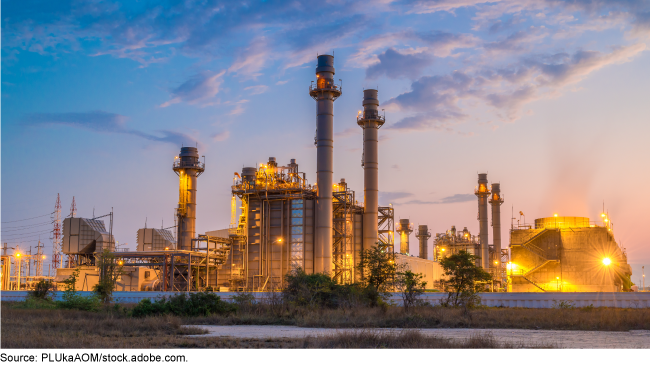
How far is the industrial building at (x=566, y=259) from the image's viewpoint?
2660 inches

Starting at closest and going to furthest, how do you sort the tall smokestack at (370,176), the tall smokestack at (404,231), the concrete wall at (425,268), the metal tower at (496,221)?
the tall smokestack at (370,176) < the concrete wall at (425,268) < the metal tower at (496,221) < the tall smokestack at (404,231)

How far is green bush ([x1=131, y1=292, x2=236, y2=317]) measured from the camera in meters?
31.5

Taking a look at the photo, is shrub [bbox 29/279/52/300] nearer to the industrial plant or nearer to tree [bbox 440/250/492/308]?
the industrial plant

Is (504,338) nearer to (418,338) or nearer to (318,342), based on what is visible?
(418,338)

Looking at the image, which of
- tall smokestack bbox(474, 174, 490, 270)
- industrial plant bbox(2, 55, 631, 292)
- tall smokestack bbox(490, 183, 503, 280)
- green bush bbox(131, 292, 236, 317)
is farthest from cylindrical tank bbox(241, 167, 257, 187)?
tall smokestack bbox(490, 183, 503, 280)

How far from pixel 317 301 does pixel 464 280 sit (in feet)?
32.1

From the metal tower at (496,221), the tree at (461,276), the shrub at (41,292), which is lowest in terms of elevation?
the shrub at (41,292)

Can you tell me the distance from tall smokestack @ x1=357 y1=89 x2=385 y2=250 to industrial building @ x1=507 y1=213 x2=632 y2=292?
1739 cm

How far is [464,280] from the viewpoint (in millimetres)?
37719

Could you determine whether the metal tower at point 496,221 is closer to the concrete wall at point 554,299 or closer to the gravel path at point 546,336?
the concrete wall at point 554,299

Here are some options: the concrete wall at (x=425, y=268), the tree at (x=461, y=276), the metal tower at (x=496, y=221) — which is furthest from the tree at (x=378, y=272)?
the metal tower at (x=496, y=221)

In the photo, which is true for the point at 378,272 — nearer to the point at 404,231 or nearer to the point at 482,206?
the point at 482,206

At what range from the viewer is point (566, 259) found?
68688 mm

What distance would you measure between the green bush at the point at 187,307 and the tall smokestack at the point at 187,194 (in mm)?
43962
